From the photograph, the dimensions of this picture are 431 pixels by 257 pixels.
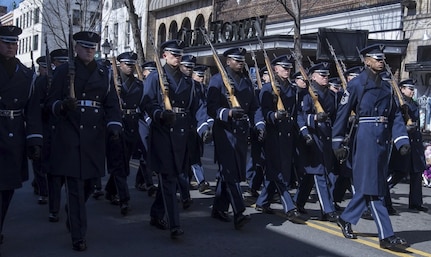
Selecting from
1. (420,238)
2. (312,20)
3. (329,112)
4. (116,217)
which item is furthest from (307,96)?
(312,20)

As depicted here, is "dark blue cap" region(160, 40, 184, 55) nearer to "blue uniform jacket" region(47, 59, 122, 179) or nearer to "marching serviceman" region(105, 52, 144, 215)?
"blue uniform jacket" region(47, 59, 122, 179)

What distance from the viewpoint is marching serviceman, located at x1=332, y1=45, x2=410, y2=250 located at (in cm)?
705

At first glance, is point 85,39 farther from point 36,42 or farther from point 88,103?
point 36,42

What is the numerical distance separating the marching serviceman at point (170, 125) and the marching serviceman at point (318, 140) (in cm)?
187

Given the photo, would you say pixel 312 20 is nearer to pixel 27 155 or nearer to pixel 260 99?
pixel 260 99

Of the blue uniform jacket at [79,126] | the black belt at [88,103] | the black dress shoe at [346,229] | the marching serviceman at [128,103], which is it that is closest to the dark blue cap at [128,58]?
the marching serviceman at [128,103]

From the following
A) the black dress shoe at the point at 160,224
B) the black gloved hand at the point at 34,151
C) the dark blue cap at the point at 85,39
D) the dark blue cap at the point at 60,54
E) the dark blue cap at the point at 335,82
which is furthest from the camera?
the dark blue cap at the point at 335,82

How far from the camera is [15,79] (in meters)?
6.25

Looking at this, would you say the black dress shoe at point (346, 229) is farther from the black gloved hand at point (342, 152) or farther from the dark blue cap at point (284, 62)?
the dark blue cap at point (284, 62)

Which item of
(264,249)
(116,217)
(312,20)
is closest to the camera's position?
(264,249)

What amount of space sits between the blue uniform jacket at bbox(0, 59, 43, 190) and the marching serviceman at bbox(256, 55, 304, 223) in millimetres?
3307

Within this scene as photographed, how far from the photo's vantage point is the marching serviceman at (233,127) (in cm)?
766

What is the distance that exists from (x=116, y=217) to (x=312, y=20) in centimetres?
Result: 1820

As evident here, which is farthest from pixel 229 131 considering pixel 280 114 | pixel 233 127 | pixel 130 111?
pixel 130 111
